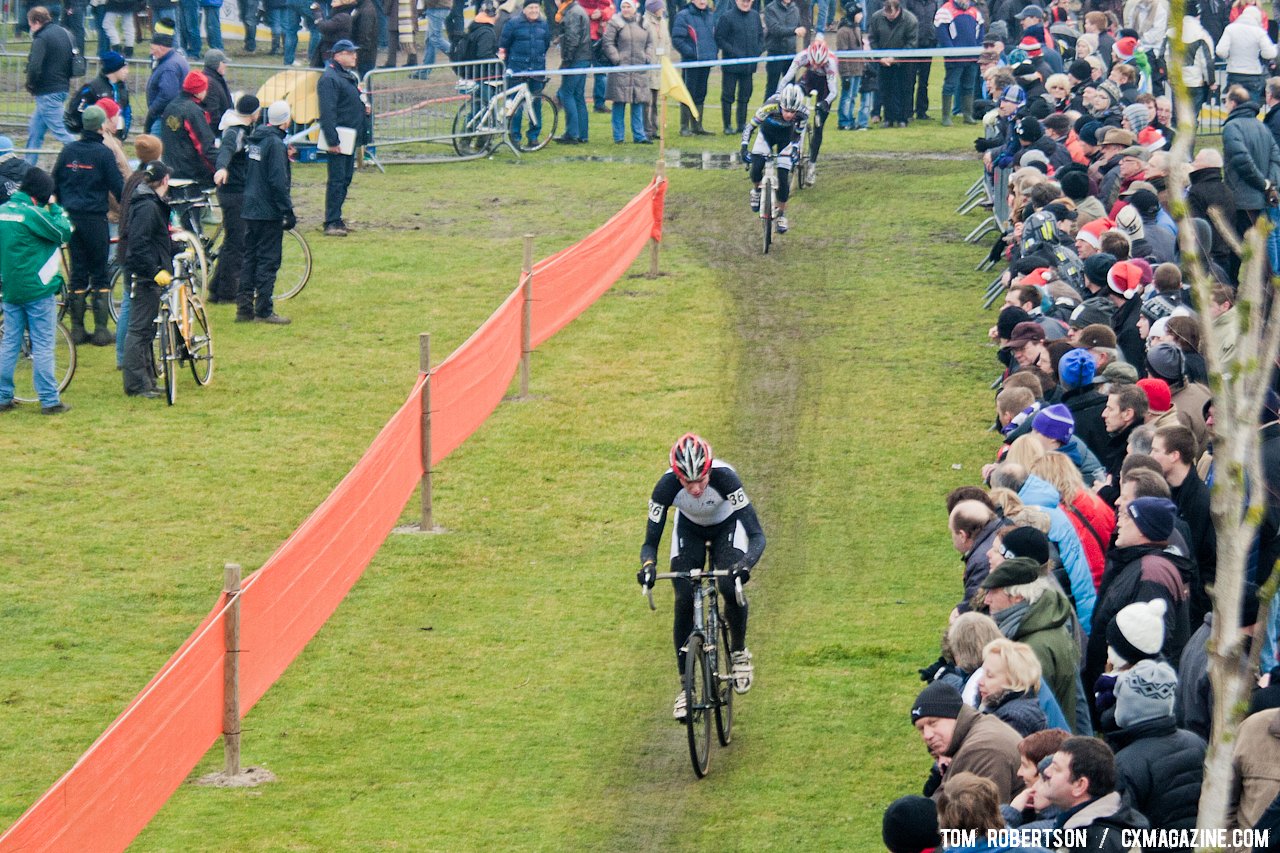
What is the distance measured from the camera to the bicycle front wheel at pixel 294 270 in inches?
799

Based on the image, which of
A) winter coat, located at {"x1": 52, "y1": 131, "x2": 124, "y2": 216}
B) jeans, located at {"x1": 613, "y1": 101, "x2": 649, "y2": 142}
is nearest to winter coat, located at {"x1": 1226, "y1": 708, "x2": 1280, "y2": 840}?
winter coat, located at {"x1": 52, "y1": 131, "x2": 124, "y2": 216}

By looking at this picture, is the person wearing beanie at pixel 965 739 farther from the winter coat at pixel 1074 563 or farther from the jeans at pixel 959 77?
the jeans at pixel 959 77

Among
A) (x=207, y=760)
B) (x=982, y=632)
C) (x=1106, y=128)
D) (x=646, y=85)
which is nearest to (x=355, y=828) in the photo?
(x=207, y=760)

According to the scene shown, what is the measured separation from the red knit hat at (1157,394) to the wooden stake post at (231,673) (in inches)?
240

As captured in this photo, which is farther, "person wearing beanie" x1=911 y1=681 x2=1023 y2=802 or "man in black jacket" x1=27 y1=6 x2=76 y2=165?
"man in black jacket" x1=27 y1=6 x2=76 y2=165

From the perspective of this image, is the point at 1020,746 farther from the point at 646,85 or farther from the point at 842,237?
the point at 646,85

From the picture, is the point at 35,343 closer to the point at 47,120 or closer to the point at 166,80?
the point at 166,80

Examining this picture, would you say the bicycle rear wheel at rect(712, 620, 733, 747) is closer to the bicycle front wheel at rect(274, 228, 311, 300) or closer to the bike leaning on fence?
the bicycle front wheel at rect(274, 228, 311, 300)

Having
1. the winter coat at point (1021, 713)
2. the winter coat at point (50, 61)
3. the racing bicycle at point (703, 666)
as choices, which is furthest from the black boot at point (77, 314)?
the winter coat at point (1021, 713)

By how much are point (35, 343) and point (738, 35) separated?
18079 mm

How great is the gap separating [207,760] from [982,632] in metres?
4.89

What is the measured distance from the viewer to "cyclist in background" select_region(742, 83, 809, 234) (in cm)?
2170

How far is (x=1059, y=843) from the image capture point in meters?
6.12

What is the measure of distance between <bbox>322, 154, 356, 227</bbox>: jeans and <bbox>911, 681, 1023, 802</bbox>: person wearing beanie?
1651 centimetres
